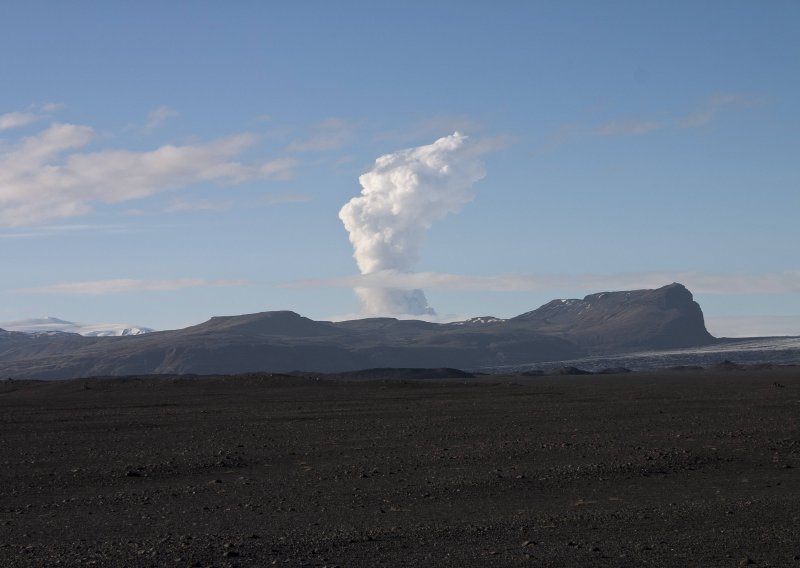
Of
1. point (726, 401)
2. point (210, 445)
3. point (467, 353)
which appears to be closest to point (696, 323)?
point (467, 353)

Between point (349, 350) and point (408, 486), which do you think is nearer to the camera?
point (408, 486)

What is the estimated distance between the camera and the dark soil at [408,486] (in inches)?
505

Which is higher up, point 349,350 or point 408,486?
point 349,350

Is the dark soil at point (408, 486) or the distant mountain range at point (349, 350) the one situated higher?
the distant mountain range at point (349, 350)

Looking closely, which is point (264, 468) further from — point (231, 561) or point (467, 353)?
point (467, 353)

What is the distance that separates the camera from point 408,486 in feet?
58.8

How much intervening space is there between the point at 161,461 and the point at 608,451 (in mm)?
9239

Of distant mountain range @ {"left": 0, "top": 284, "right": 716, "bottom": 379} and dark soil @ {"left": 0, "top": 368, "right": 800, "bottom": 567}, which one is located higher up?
distant mountain range @ {"left": 0, "top": 284, "right": 716, "bottom": 379}

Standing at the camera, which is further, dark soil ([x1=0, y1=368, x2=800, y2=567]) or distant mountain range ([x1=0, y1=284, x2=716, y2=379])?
distant mountain range ([x1=0, y1=284, x2=716, y2=379])

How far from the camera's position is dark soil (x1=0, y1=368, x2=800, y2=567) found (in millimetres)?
12836

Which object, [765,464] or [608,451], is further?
[608,451]

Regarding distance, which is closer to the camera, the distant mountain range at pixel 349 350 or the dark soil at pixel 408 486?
the dark soil at pixel 408 486

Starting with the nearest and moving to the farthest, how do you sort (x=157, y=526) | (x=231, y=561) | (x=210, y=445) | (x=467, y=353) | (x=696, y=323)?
1. (x=231, y=561)
2. (x=157, y=526)
3. (x=210, y=445)
4. (x=467, y=353)
5. (x=696, y=323)

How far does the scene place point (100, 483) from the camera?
19438mm
